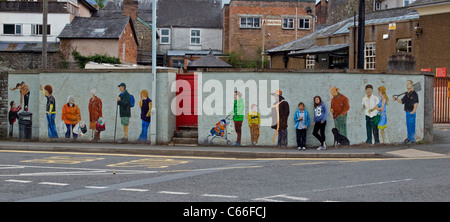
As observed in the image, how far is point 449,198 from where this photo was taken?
8852 millimetres

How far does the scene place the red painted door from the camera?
19.3 meters

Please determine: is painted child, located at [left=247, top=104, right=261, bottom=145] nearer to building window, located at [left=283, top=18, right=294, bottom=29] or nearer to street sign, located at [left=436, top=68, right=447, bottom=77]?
street sign, located at [left=436, top=68, right=447, bottom=77]

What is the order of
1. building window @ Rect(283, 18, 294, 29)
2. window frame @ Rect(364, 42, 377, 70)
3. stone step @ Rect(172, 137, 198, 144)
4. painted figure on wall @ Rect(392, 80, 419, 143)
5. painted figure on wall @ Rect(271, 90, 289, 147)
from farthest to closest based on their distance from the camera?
building window @ Rect(283, 18, 294, 29) < window frame @ Rect(364, 42, 377, 70) < stone step @ Rect(172, 137, 198, 144) < painted figure on wall @ Rect(392, 80, 419, 143) < painted figure on wall @ Rect(271, 90, 289, 147)

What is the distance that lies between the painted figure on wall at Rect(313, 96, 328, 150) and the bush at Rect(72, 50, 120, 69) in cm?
3371

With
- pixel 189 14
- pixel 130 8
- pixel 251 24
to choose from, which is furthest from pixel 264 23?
pixel 130 8

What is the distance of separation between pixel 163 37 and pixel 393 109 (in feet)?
161

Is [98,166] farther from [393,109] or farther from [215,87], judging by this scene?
[393,109]

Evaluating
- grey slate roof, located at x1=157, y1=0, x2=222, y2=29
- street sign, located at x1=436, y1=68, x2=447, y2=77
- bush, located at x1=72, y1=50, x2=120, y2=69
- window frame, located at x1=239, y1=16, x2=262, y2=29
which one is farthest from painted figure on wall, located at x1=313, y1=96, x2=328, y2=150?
grey slate roof, located at x1=157, y1=0, x2=222, y2=29

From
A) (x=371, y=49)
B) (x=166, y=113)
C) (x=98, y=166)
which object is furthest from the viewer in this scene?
(x=371, y=49)

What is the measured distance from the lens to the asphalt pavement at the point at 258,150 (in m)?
16.1

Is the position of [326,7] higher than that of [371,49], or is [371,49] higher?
[326,7]
